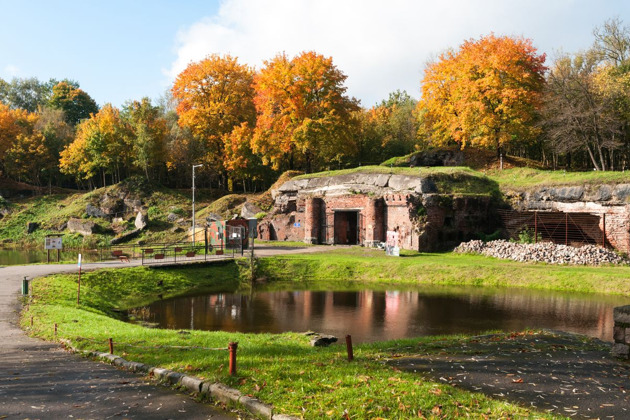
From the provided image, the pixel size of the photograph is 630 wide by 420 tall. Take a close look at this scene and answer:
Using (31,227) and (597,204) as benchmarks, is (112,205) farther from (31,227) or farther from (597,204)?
(597,204)

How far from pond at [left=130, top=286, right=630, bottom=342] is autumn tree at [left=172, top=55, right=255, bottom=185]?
32.5 meters

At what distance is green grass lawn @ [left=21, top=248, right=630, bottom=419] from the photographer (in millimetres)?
6766

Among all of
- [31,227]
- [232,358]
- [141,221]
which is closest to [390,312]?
[232,358]

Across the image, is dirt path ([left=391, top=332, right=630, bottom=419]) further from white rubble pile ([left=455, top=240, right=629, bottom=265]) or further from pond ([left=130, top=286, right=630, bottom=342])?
white rubble pile ([left=455, top=240, right=629, bottom=265])

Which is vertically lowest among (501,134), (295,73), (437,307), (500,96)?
(437,307)

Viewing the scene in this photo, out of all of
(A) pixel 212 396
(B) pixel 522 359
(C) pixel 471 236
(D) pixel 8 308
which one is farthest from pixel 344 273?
(A) pixel 212 396

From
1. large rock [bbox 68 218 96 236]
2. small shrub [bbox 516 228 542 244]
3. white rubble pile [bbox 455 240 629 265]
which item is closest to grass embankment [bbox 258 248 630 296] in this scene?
white rubble pile [bbox 455 240 629 265]

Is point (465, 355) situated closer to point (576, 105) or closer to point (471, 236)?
point (471, 236)

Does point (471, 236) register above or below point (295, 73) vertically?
below

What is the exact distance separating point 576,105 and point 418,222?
1801cm

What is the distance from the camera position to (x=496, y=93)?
137 feet

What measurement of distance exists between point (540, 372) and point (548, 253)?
23.3 m

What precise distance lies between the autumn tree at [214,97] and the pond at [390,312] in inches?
1281

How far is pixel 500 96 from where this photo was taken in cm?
4169
